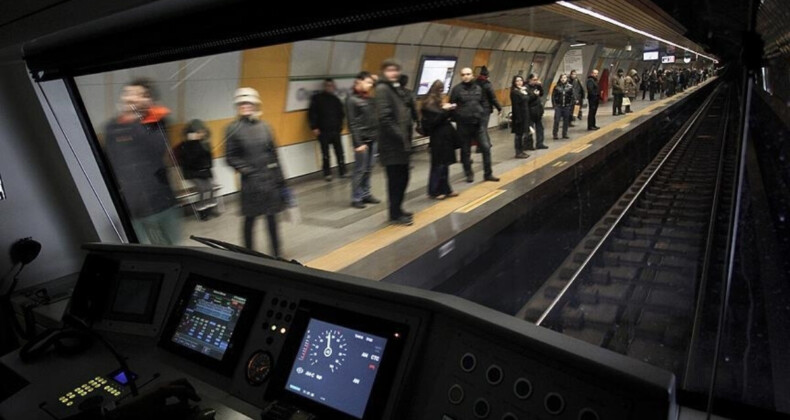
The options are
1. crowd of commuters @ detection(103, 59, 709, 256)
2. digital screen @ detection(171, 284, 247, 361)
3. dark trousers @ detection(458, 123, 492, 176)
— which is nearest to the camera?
digital screen @ detection(171, 284, 247, 361)

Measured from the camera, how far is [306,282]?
1767mm

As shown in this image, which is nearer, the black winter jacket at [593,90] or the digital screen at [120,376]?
the digital screen at [120,376]

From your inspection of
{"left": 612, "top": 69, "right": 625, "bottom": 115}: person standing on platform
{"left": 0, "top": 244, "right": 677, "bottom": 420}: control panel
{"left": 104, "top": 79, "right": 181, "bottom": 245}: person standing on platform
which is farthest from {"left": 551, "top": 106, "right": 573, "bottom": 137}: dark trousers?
{"left": 0, "top": 244, "right": 677, "bottom": 420}: control panel

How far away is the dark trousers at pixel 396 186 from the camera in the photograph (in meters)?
5.18

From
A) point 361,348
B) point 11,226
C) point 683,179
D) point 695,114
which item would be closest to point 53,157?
point 11,226

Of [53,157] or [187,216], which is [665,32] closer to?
[187,216]

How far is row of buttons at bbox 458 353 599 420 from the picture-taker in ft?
3.66

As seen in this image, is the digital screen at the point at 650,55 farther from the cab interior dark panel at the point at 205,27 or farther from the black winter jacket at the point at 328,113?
the cab interior dark panel at the point at 205,27

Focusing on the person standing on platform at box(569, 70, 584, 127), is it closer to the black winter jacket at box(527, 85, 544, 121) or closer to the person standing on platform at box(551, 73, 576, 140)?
the person standing on platform at box(551, 73, 576, 140)

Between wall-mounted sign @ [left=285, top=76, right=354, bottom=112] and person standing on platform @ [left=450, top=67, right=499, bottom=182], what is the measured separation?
137cm

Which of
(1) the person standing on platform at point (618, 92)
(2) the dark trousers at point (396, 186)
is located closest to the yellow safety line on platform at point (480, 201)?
(2) the dark trousers at point (396, 186)

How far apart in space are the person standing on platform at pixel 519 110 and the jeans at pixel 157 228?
14.8ft

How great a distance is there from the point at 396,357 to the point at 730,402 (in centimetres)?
89

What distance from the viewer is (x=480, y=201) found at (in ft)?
21.8
